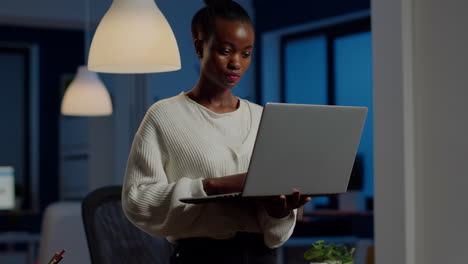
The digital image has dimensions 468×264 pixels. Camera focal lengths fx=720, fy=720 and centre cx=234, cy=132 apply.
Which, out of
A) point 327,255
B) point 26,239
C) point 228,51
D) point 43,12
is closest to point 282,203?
point 228,51

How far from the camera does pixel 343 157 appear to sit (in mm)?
1437

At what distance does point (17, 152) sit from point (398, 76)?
7272 millimetres

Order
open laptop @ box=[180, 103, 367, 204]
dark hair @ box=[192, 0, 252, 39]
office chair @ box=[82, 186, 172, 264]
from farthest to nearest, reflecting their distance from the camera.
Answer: office chair @ box=[82, 186, 172, 264]
dark hair @ box=[192, 0, 252, 39]
open laptop @ box=[180, 103, 367, 204]

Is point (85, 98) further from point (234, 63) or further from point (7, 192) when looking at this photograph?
point (234, 63)

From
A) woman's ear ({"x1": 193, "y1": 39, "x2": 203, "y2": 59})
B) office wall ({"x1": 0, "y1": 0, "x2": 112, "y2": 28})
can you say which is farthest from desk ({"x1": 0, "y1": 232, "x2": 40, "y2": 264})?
woman's ear ({"x1": 193, "y1": 39, "x2": 203, "y2": 59})

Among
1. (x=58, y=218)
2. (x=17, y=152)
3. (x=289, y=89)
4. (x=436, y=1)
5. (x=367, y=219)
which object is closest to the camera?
(x=436, y=1)

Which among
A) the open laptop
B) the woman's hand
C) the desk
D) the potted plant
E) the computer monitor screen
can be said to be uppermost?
the open laptop

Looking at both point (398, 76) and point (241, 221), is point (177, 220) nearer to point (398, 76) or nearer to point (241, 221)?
point (241, 221)

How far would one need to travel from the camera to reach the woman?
1.44 meters

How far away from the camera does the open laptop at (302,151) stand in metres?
1.31

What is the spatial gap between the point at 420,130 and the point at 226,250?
1.45 metres

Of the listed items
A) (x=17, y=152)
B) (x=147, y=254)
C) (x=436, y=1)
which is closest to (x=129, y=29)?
(x=147, y=254)

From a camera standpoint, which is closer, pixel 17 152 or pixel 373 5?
pixel 373 5

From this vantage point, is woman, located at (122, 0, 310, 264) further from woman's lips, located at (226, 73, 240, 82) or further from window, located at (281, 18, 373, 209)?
window, located at (281, 18, 373, 209)
